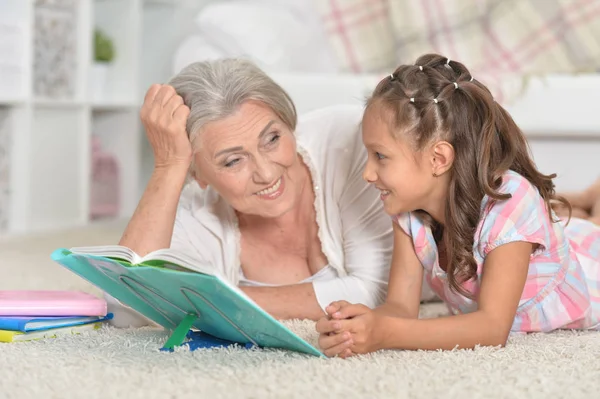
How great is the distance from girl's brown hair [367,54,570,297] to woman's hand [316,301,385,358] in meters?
0.25

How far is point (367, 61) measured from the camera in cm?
330

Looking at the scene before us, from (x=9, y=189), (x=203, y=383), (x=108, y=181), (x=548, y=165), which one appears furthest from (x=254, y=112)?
(x=108, y=181)

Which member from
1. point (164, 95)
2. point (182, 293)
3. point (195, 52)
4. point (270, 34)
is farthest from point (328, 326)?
point (270, 34)

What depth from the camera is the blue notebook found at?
1.48 m

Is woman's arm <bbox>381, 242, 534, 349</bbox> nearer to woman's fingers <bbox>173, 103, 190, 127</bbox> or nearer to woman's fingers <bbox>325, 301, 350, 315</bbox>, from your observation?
woman's fingers <bbox>325, 301, 350, 315</bbox>

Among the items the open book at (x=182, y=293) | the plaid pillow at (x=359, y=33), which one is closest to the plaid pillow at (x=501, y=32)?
the plaid pillow at (x=359, y=33)

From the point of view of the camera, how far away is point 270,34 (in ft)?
9.71

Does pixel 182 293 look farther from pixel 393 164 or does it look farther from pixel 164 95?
pixel 164 95

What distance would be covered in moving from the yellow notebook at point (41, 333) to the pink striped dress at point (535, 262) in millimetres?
581

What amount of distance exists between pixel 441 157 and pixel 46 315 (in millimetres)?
710

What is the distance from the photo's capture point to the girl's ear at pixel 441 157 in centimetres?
142

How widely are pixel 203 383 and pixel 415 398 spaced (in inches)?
10.8

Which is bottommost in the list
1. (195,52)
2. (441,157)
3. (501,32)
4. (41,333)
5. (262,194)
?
(41,333)

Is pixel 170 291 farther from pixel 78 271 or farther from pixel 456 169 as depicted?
pixel 456 169
